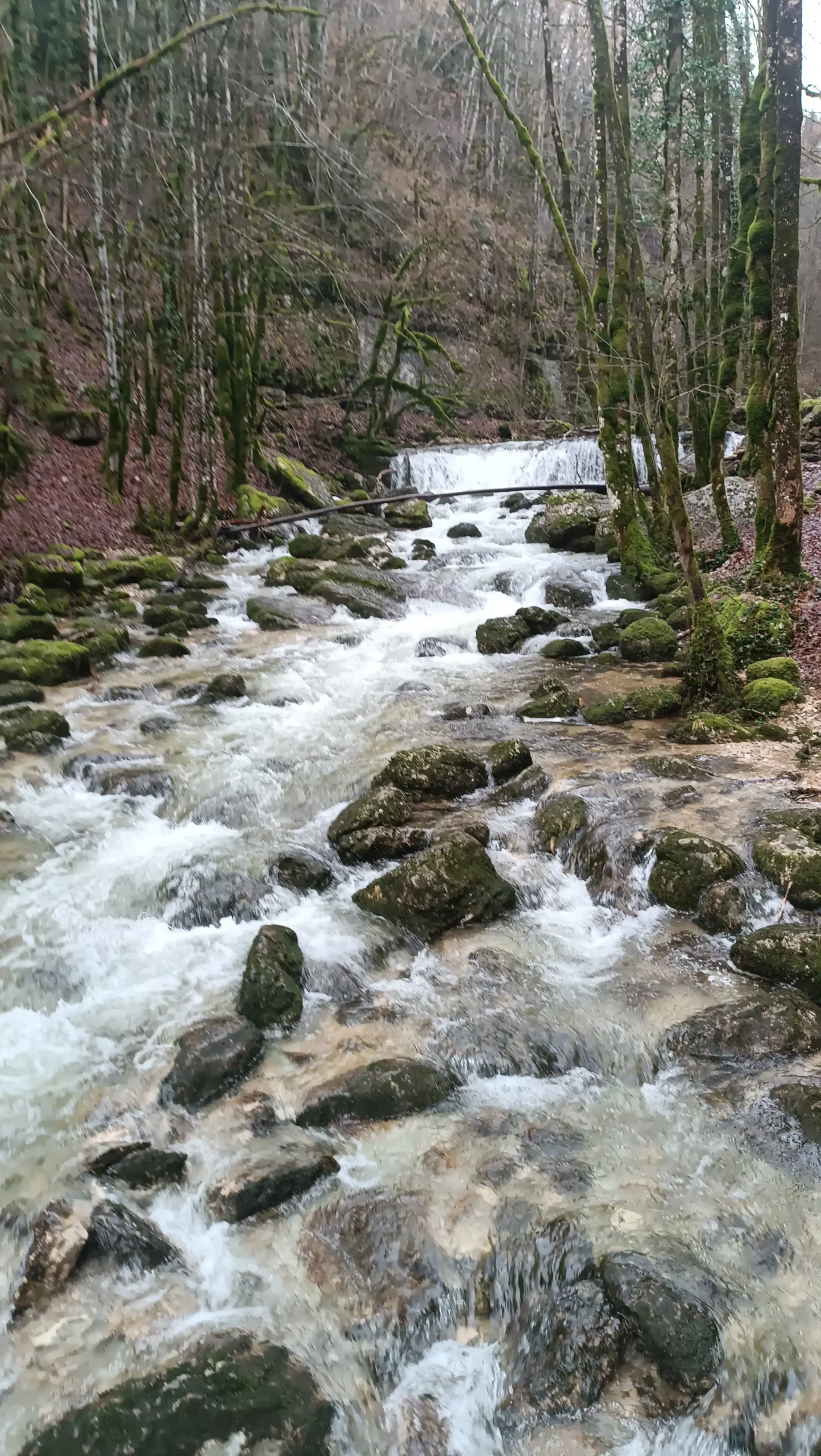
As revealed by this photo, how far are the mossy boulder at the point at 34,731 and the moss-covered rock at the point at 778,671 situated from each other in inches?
246

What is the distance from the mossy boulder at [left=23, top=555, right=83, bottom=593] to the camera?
473 inches

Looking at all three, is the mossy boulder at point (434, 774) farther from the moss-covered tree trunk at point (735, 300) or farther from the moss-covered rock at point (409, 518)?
the moss-covered rock at point (409, 518)

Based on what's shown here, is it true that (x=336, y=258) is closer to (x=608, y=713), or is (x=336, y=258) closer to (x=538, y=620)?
(x=538, y=620)

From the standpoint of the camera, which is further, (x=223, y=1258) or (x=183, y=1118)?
(x=183, y=1118)

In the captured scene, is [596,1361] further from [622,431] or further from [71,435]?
[71,435]

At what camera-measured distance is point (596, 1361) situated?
2.66 meters

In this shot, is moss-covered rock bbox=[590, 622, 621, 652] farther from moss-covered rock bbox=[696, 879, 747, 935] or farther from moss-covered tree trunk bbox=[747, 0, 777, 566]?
moss-covered rock bbox=[696, 879, 747, 935]

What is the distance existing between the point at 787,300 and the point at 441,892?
7268mm

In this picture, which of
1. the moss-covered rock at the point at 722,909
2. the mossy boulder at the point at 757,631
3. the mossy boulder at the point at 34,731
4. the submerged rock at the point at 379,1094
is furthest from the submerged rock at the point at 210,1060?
the mossy boulder at the point at 757,631

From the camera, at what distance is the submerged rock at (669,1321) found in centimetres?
260

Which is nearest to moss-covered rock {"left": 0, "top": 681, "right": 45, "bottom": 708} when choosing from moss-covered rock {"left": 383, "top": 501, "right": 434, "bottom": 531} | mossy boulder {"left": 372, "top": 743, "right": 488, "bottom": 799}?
mossy boulder {"left": 372, "top": 743, "right": 488, "bottom": 799}

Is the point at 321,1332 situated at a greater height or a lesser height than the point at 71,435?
lesser

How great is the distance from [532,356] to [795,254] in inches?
987

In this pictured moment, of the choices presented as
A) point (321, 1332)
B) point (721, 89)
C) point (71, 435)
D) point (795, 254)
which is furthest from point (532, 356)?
point (321, 1332)
